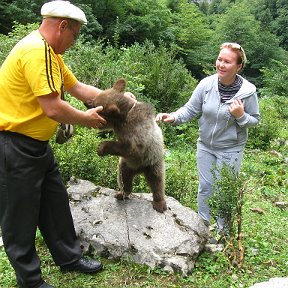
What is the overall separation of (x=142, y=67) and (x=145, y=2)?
1610 cm

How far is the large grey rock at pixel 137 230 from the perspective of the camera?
176 inches

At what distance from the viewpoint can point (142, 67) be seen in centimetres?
1197

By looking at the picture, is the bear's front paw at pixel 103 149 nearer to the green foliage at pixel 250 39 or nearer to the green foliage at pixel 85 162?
Result: the green foliage at pixel 85 162

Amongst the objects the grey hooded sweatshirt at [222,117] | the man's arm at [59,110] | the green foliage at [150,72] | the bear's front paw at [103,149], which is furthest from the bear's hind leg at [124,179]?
the green foliage at [150,72]

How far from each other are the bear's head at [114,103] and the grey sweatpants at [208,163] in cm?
123

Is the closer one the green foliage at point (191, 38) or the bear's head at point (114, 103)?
the bear's head at point (114, 103)

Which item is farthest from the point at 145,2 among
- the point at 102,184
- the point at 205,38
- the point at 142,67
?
the point at 102,184

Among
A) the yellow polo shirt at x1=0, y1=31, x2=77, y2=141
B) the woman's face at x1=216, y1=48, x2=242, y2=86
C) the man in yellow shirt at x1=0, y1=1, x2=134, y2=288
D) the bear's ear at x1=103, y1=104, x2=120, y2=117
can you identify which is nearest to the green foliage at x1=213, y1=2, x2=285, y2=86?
the woman's face at x1=216, y1=48, x2=242, y2=86

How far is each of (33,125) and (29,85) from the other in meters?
0.39

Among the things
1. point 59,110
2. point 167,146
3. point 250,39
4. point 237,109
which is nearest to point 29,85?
point 59,110

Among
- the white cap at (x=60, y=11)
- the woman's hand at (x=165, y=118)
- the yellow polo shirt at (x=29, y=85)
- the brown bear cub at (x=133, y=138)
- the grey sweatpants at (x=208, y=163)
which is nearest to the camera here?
the yellow polo shirt at (x=29, y=85)

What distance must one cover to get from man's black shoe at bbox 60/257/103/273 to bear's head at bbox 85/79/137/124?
1.56 meters

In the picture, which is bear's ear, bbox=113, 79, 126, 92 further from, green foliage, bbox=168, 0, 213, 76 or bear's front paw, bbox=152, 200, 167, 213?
green foliage, bbox=168, 0, 213, 76

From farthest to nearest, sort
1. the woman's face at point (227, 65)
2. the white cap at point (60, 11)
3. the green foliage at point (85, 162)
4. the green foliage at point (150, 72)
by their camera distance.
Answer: the green foliage at point (150, 72)
the green foliage at point (85, 162)
the woman's face at point (227, 65)
the white cap at point (60, 11)
